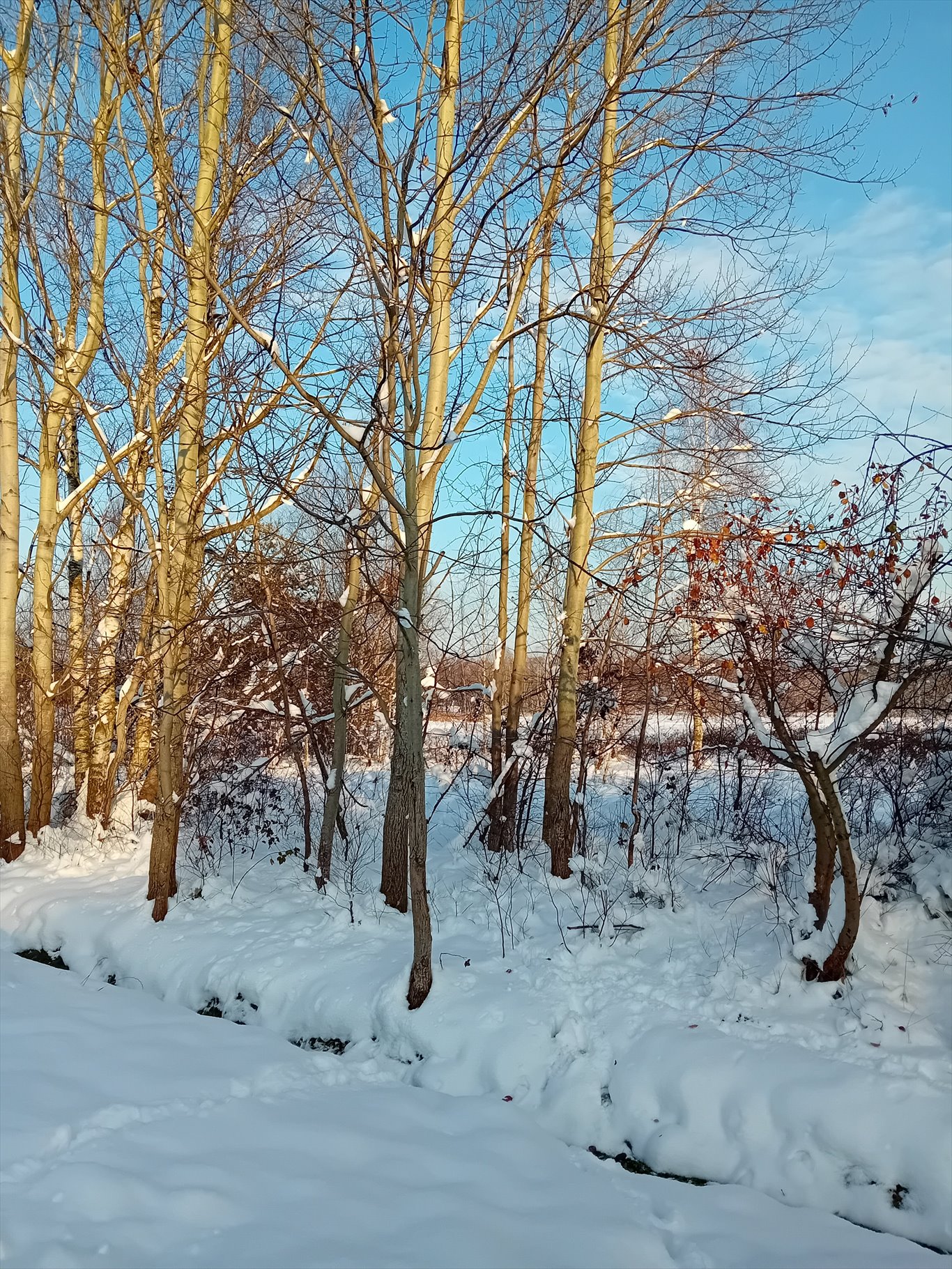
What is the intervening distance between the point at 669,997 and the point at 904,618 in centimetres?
272

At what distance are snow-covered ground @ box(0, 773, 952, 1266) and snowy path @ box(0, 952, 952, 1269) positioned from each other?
2.2 inches

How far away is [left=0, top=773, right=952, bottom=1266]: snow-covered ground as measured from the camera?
12.2 feet

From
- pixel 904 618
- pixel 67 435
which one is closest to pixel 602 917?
pixel 904 618

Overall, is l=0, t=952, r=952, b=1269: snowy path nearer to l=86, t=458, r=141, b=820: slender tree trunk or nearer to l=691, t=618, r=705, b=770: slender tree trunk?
l=691, t=618, r=705, b=770: slender tree trunk

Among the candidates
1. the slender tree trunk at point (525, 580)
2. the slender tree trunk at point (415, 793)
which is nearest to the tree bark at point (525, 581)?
the slender tree trunk at point (525, 580)

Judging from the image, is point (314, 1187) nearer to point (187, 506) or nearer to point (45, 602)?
point (187, 506)

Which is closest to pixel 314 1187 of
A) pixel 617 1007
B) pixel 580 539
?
pixel 617 1007

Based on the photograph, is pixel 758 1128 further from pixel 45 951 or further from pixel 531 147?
pixel 531 147

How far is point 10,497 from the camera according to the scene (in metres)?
8.93

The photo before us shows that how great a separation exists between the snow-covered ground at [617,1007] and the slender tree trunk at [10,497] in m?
1.57

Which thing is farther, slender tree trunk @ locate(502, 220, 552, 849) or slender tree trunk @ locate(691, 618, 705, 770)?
slender tree trunk @ locate(502, 220, 552, 849)

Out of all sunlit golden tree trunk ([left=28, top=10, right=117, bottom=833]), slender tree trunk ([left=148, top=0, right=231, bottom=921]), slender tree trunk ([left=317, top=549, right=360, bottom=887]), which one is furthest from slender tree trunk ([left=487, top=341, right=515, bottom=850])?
sunlit golden tree trunk ([left=28, top=10, right=117, bottom=833])

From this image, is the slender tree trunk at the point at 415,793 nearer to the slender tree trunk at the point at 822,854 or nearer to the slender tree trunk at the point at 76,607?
the slender tree trunk at the point at 822,854

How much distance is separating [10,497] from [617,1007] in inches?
327
